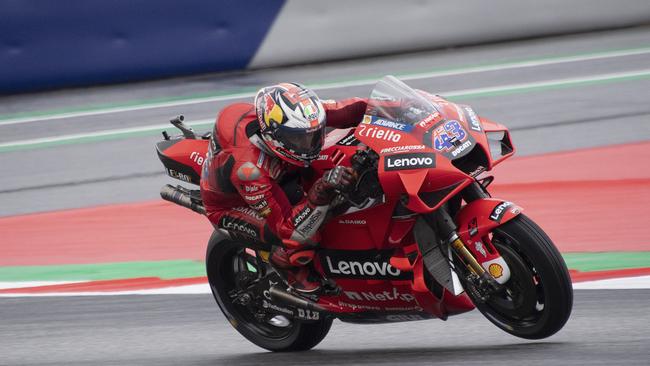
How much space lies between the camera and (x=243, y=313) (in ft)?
20.0

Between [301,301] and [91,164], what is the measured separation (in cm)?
570

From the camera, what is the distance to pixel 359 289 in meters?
5.44

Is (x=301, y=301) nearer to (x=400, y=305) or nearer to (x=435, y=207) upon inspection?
(x=400, y=305)

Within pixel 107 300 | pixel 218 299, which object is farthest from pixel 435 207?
pixel 107 300

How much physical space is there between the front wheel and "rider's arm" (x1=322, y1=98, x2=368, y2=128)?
108 centimetres

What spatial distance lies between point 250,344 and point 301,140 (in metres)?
1.70

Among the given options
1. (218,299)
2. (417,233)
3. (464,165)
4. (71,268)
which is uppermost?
(464,165)

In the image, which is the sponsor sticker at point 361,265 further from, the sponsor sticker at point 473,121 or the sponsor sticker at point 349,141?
the sponsor sticker at point 473,121

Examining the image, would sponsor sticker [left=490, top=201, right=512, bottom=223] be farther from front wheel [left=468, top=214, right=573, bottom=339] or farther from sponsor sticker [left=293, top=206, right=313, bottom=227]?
sponsor sticker [left=293, top=206, right=313, bottom=227]

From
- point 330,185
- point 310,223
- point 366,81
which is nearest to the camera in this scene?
point 330,185

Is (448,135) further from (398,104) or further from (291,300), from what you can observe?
(291,300)

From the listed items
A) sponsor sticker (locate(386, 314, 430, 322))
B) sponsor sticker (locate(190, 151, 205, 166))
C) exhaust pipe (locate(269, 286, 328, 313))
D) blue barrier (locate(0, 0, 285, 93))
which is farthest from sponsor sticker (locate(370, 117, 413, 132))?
blue barrier (locate(0, 0, 285, 93))

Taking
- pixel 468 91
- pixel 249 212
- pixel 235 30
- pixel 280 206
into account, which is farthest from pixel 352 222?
pixel 235 30

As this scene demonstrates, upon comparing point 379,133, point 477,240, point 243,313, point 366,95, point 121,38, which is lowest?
point 121,38
